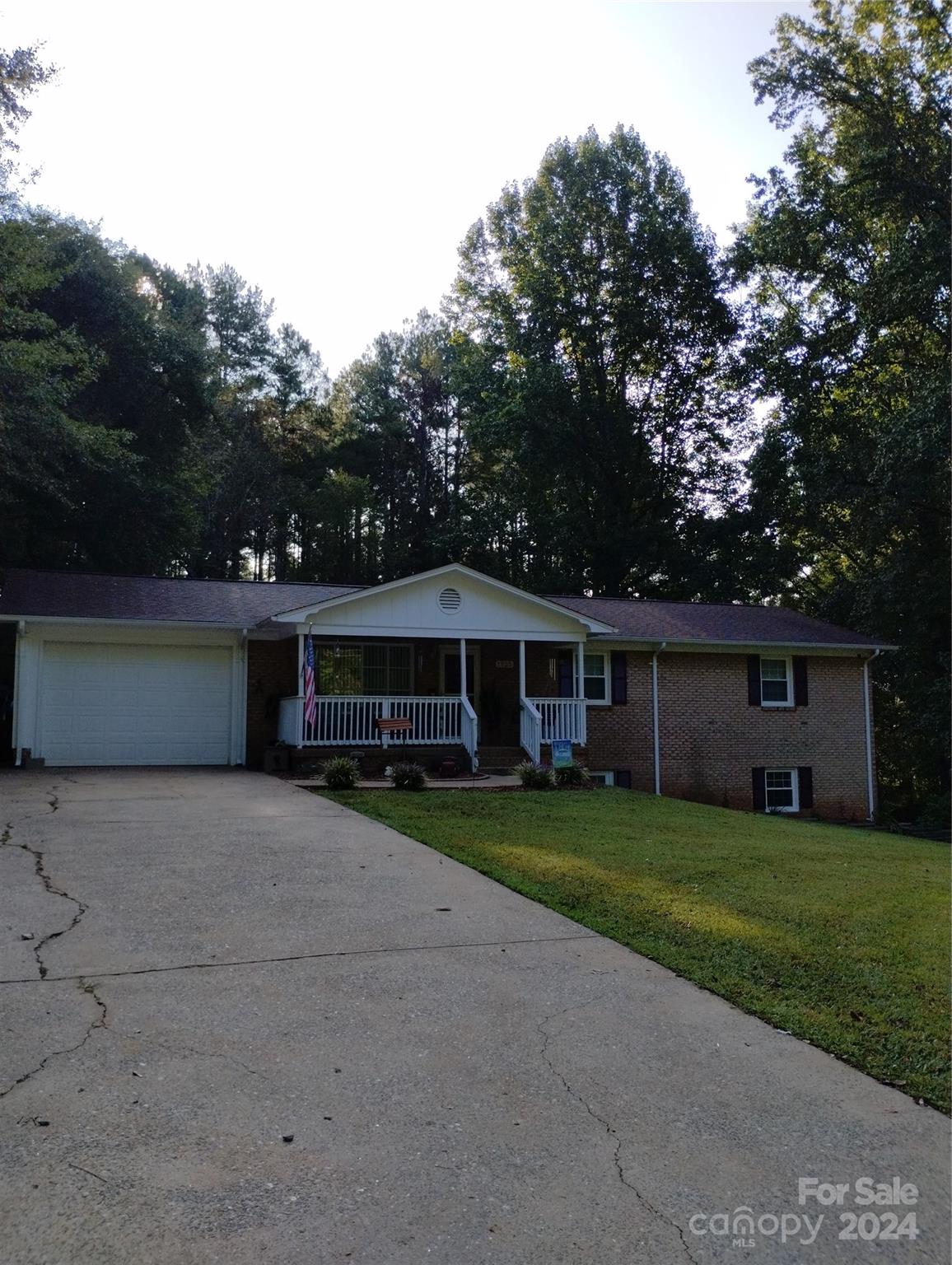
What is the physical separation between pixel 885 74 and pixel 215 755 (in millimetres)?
21609

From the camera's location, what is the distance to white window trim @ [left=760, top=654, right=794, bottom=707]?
19969 mm

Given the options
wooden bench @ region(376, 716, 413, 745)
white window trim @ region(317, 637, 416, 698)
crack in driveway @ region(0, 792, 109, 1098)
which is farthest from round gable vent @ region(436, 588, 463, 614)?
crack in driveway @ region(0, 792, 109, 1098)

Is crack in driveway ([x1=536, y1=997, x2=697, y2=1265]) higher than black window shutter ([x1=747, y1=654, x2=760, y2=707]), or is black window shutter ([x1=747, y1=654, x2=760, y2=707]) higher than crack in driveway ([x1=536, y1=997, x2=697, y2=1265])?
black window shutter ([x1=747, y1=654, x2=760, y2=707])

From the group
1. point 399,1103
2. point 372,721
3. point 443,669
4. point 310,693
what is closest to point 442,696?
point 372,721

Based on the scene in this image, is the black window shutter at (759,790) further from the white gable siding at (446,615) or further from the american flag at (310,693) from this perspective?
the american flag at (310,693)

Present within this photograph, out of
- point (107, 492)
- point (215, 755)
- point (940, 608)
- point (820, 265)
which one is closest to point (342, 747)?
point (215, 755)

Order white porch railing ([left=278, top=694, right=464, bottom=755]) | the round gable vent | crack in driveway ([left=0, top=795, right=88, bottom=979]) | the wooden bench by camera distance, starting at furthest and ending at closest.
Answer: the round gable vent → white porch railing ([left=278, top=694, right=464, bottom=755]) → the wooden bench → crack in driveway ([left=0, top=795, right=88, bottom=979])

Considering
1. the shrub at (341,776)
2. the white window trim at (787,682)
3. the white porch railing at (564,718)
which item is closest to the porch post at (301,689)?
the shrub at (341,776)

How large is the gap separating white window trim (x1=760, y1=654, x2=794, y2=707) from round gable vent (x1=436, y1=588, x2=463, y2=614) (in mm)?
7207

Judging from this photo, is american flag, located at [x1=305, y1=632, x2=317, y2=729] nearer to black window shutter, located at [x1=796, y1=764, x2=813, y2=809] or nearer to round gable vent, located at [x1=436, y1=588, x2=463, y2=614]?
round gable vent, located at [x1=436, y1=588, x2=463, y2=614]

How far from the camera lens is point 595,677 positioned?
19.0 metres

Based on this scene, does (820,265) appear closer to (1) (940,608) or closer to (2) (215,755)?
(1) (940,608)

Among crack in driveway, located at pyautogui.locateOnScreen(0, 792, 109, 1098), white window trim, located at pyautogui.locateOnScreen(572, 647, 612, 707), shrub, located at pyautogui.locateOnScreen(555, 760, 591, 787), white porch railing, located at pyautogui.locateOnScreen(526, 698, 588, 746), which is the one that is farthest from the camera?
white window trim, located at pyautogui.locateOnScreen(572, 647, 612, 707)

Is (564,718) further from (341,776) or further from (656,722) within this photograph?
(341,776)
